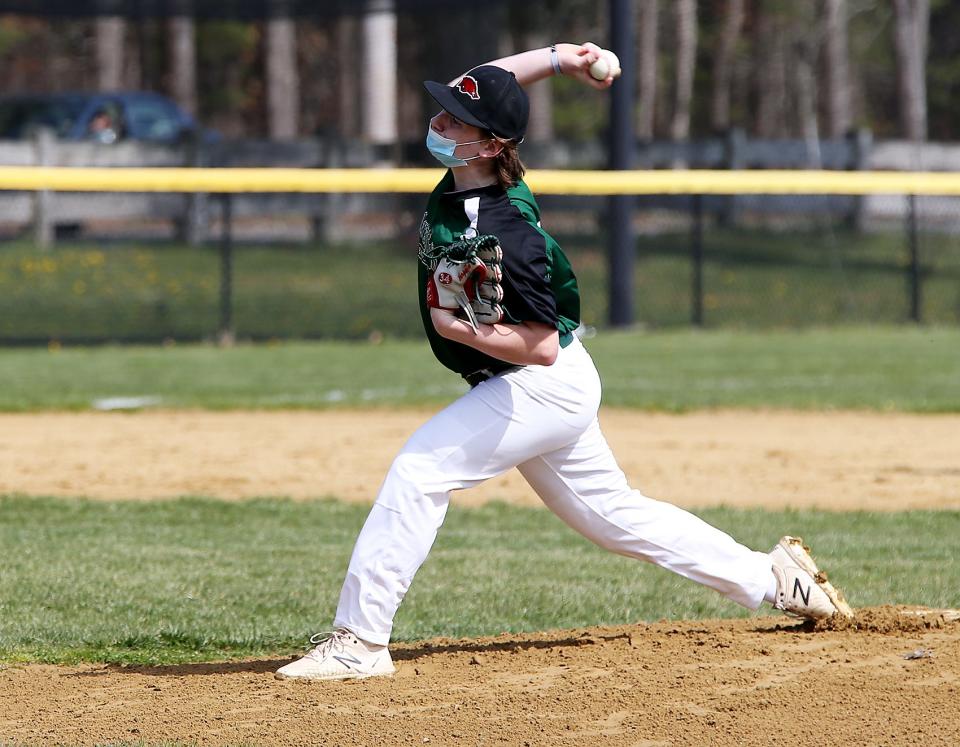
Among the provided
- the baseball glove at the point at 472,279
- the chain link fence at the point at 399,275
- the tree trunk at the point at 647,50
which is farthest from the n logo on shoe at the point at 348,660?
the tree trunk at the point at 647,50

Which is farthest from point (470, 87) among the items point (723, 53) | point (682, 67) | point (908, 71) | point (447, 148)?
point (723, 53)

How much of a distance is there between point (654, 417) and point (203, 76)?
48.5 metres

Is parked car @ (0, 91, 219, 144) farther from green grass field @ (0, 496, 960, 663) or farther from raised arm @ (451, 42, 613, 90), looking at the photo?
raised arm @ (451, 42, 613, 90)

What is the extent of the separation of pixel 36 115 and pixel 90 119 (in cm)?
85

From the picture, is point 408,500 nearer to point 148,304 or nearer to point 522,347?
point 522,347

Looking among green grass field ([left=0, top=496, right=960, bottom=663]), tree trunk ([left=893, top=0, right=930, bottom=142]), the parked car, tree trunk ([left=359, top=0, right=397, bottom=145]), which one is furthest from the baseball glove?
tree trunk ([left=893, top=0, right=930, bottom=142])

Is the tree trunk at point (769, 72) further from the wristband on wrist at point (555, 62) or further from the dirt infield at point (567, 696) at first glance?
the dirt infield at point (567, 696)

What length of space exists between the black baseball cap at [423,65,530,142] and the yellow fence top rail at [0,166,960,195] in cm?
923

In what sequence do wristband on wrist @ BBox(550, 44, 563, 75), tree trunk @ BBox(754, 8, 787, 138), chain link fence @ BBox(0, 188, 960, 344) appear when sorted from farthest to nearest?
tree trunk @ BBox(754, 8, 787, 138) → chain link fence @ BBox(0, 188, 960, 344) → wristband on wrist @ BBox(550, 44, 563, 75)

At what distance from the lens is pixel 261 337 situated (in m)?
15.6

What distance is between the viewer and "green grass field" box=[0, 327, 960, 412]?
11.2m

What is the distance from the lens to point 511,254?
4031 mm

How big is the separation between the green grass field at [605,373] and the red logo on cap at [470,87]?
694 centimetres

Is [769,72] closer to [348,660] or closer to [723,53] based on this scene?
[723,53]
